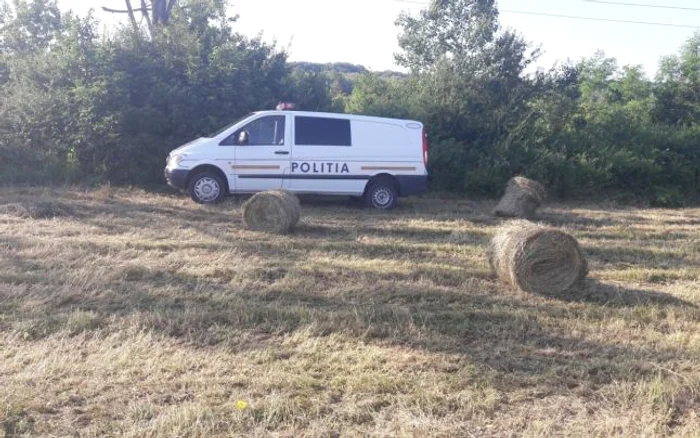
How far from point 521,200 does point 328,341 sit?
7.77 metres

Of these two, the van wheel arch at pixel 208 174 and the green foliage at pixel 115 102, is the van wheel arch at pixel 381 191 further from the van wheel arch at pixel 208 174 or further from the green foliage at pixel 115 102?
the green foliage at pixel 115 102

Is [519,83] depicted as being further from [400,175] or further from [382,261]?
[382,261]

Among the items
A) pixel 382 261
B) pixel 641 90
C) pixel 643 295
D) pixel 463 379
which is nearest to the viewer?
pixel 463 379

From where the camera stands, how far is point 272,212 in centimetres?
971

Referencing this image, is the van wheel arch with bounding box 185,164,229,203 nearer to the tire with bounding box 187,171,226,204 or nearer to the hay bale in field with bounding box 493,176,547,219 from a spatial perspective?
the tire with bounding box 187,171,226,204

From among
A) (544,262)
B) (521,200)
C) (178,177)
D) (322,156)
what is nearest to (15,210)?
(178,177)

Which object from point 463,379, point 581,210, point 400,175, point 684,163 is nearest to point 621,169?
point 684,163

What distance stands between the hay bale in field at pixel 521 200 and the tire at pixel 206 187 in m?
5.07

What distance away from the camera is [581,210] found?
14047 millimetres

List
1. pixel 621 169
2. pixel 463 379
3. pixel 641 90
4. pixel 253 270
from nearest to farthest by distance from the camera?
1. pixel 463 379
2. pixel 253 270
3. pixel 621 169
4. pixel 641 90

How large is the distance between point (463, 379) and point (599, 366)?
1038 mm

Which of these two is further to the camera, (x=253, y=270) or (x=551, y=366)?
(x=253, y=270)

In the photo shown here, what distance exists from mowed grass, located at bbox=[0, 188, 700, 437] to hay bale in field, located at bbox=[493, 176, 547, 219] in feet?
10.6

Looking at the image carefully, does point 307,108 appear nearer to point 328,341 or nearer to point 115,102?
point 115,102
